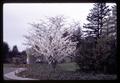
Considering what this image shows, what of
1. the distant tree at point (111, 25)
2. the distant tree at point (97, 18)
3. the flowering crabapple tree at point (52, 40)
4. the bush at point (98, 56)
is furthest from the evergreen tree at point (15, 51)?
the distant tree at point (111, 25)

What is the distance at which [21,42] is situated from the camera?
257cm

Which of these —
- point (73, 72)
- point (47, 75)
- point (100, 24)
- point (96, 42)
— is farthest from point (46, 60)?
point (100, 24)

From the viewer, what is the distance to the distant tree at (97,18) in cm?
260

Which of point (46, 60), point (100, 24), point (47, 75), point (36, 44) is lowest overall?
point (47, 75)

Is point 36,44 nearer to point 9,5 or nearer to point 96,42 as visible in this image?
point 9,5

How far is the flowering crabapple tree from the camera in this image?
2.57 meters

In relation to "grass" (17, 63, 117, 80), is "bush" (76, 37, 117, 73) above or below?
above

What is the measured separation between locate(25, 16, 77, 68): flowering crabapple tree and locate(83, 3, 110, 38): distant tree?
247 millimetres

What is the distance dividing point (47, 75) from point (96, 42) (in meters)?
0.74

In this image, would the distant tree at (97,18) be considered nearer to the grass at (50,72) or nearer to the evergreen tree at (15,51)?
the grass at (50,72)

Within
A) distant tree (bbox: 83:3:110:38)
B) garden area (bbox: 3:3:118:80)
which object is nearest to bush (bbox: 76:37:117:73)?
garden area (bbox: 3:3:118:80)

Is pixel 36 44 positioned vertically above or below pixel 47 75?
above

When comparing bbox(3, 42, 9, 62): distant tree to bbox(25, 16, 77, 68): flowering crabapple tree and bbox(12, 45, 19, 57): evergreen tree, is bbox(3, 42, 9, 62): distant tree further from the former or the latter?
bbox(25, 16, 77, 68): flowering crabapple tree

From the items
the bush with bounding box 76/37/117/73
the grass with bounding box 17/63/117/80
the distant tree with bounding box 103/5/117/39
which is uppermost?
the distant tree with bounding box 103/5/117/39
